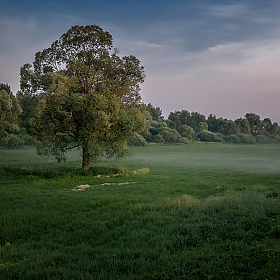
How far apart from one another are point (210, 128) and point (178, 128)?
A: 45.0 metres

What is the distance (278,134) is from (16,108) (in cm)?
15225

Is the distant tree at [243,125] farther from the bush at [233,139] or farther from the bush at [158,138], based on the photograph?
the bush at [158,138]

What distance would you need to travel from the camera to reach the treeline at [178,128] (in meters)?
80.4

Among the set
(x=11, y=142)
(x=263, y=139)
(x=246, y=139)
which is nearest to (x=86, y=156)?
(x=11, y=142)

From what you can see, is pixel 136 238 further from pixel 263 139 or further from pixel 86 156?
pixel 263 139

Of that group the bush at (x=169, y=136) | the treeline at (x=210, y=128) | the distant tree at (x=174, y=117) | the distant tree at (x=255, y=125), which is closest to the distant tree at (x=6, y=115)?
the treeline at (x=210, y=128)

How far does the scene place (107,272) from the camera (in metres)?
7.21

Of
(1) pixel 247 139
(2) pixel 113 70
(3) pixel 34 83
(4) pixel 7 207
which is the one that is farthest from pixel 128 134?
(1) pixel 247 139

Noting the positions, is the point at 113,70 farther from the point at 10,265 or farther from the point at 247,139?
the point at 247,139

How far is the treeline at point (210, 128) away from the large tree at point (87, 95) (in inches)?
3346

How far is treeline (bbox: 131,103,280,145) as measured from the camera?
12188 centimetres

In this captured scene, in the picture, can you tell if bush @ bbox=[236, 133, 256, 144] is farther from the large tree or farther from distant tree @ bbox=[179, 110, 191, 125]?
A: the large tree

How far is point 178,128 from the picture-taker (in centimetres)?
15225

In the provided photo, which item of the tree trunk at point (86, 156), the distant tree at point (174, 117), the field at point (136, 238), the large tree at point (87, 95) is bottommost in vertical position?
the field at point (136, 238)
